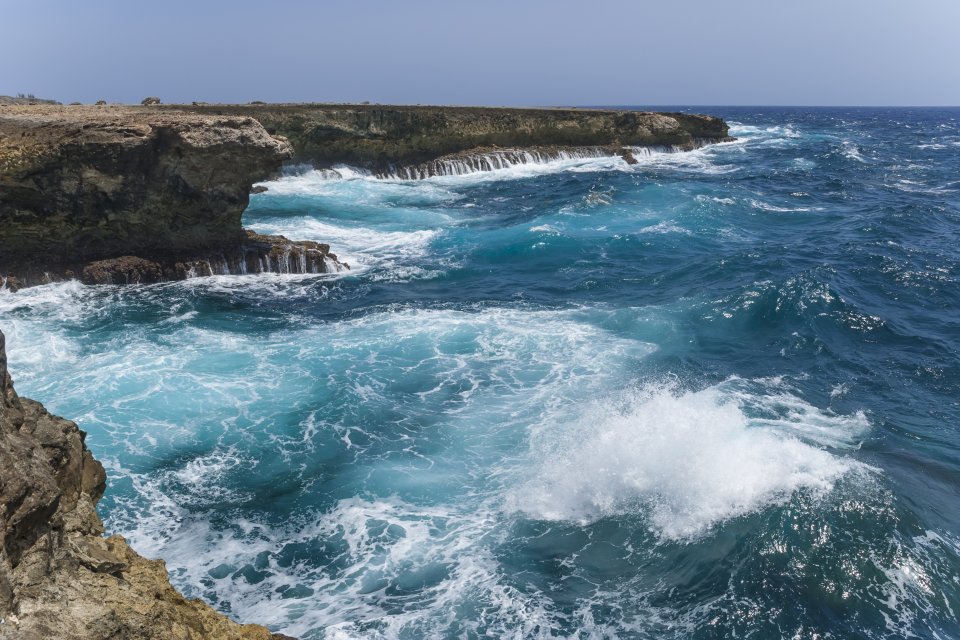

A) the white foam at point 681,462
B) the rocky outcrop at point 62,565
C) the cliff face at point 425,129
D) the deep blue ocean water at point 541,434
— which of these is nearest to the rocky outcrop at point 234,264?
the deep blue ocean water at point 541,434

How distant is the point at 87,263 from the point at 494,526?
1916 cm

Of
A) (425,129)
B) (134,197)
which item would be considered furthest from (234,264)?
(425,129)

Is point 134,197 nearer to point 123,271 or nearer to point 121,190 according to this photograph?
point 121,190

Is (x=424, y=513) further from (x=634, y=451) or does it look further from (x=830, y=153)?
(x=830, y=153)

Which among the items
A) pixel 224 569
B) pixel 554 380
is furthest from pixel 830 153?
pixel 224 569

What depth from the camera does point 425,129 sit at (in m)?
51.2

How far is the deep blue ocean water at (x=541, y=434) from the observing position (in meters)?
9.51

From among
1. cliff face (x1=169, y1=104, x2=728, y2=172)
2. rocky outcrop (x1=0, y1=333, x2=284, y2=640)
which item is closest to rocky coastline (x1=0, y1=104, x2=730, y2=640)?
rocky outcrop (x1=0, y1=333, x2=284, y2=640)

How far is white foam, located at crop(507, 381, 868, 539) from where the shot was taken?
37.1 feet

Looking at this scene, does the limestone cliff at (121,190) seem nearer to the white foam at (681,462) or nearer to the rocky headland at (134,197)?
the rocky headland at (134,197)

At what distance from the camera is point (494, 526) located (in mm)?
10922

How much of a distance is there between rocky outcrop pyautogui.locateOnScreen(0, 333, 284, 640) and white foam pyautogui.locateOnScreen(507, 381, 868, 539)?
6721 millimetres

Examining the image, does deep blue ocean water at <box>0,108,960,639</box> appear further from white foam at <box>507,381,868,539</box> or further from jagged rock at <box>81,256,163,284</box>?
jagged rock at <box>81,256,163,284</box>

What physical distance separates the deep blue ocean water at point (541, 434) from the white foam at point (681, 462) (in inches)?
2.2
